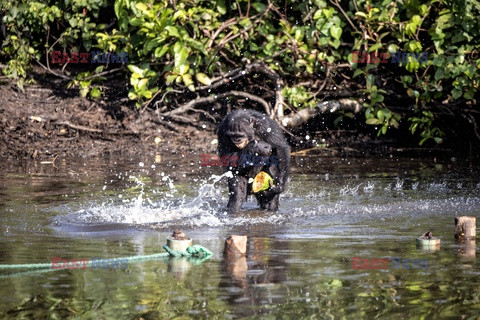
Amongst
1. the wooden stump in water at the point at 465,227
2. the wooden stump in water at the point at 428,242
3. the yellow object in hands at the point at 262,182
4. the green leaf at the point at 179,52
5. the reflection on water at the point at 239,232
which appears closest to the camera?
the reflection on water at the point at 239,232

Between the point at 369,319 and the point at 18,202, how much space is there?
4.82 metres

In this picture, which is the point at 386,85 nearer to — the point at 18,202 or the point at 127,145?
the point at 127,145

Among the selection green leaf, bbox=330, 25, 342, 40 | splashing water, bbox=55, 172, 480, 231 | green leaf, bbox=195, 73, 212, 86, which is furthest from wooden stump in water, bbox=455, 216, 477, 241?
green leaf, bbox=195, 73, 212, 86

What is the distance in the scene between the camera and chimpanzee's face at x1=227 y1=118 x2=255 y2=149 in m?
8.34

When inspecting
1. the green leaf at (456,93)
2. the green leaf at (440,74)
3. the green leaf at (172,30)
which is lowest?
the green leaf at (456,93)

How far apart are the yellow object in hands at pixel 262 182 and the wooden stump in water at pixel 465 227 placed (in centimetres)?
213

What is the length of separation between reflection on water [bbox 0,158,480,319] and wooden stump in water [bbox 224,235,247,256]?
0.29 feet

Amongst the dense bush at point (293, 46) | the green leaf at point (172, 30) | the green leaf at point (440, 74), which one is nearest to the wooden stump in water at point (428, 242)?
the dense bush at point (293, 46)

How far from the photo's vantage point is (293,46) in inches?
478

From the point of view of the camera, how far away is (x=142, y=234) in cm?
755

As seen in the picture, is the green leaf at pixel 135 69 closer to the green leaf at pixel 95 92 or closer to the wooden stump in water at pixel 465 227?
the green leaf at pixel 95 92

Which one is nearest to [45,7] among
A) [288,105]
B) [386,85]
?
[288,105]

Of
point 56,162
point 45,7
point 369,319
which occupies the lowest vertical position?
point 369,319

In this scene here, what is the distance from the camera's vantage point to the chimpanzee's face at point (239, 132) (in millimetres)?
8344
